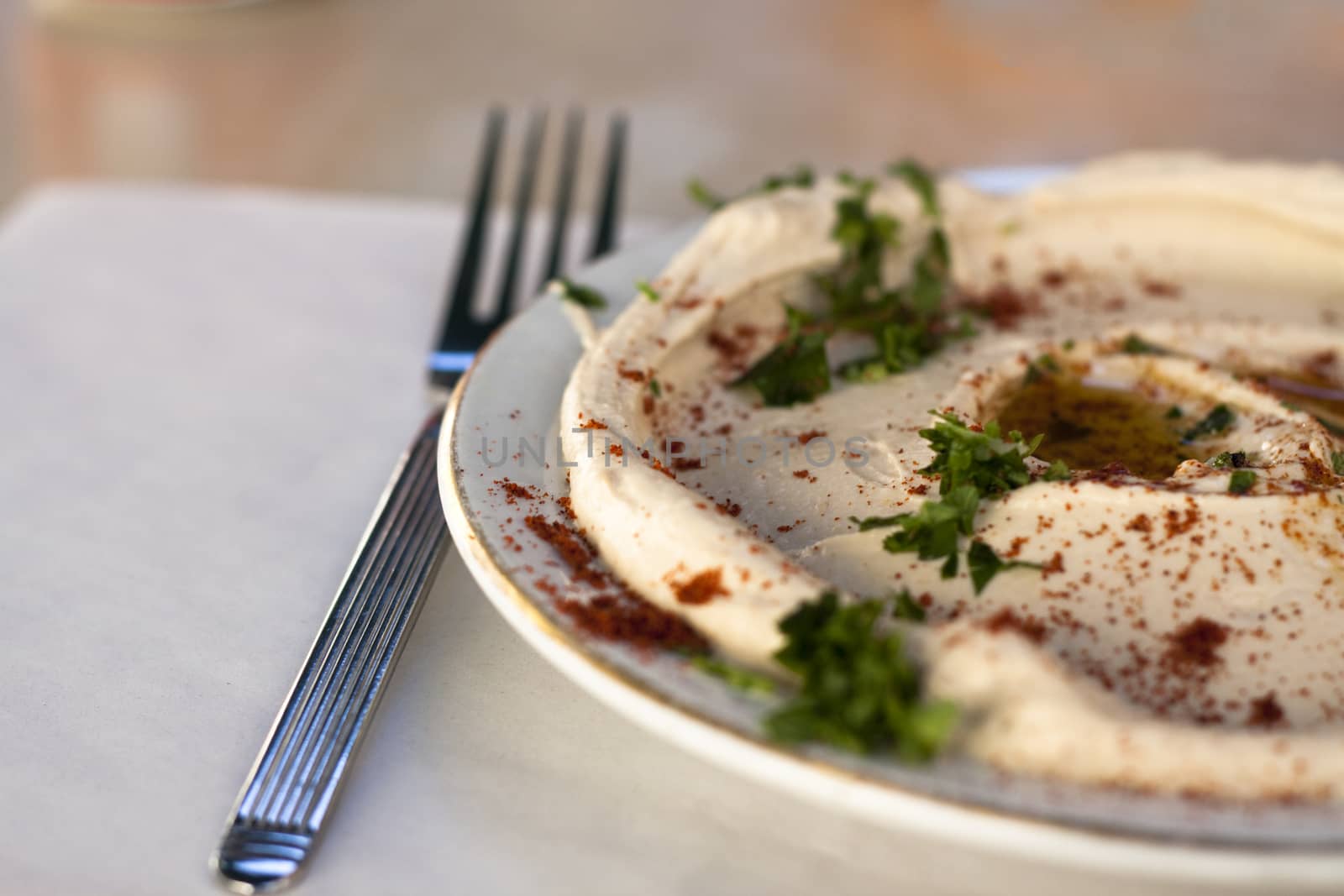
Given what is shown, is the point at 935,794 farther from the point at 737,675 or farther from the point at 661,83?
the point at 661,83

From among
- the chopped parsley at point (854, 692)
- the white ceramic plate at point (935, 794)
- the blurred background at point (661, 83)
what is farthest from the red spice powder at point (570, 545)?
the blurred background at point (661, 83)

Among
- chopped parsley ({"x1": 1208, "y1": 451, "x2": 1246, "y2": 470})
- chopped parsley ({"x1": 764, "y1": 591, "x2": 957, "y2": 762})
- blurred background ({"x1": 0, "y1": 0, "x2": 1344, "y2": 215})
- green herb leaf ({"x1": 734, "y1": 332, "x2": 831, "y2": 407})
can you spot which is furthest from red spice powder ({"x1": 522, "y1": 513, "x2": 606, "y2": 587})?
blurred background ({"x1": 0, "y1": 0, "x2": 1344, "y2": 215})

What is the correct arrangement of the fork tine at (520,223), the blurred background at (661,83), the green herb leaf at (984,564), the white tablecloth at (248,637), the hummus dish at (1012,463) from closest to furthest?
the hummus dish at (1012,463) < the white tablecloth at (248,637) < the green herb leaf at (984,564) < the fork tine at (520,223) < the blurred background at (661,83)

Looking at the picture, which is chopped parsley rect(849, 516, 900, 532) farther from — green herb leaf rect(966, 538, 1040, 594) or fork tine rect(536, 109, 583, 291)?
fork tine rect(536, 109, 583, 291)

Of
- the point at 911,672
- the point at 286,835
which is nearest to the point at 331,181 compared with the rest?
the point at 286,835

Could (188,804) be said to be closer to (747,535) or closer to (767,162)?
(747,535)

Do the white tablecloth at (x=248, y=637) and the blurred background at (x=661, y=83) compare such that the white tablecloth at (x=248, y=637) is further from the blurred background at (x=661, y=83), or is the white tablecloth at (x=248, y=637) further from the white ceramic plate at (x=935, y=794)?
the blurred background at (x=661, y=83)

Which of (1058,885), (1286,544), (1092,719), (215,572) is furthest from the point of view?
(215,572)
